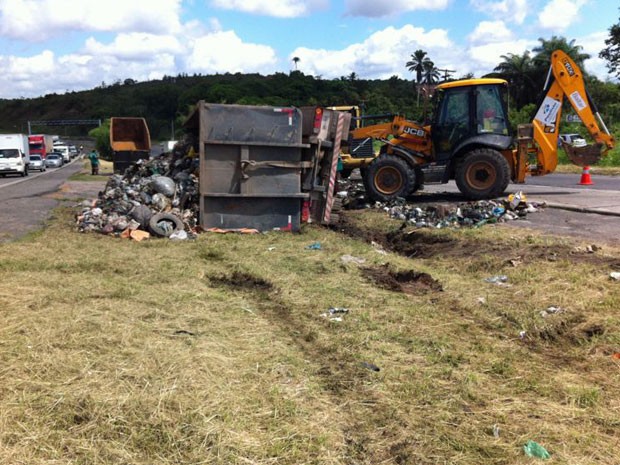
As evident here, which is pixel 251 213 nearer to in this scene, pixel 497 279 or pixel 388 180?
pixel 388 180

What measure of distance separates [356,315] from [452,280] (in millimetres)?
1754

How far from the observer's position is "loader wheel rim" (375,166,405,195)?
12.4 m

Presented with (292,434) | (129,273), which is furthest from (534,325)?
(129,273)

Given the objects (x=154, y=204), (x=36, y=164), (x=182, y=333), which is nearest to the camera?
Answer: (x=182, y=333)

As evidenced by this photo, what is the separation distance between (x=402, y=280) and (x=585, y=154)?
854 centimetres

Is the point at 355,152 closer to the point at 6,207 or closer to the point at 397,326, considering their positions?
the point at 6,207

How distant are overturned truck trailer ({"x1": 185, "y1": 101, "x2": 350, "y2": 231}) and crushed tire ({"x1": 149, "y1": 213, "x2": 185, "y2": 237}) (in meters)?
0.45

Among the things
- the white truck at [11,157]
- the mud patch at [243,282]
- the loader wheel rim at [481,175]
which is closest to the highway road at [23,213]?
the mud patch at [243,282]

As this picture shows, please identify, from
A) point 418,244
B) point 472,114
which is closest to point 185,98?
point 472,114

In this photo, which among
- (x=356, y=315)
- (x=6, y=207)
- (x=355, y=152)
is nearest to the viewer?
(x=356, y=315)

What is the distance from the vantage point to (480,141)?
1175cm

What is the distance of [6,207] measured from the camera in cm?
1377

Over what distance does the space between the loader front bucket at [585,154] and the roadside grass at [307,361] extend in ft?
21.8

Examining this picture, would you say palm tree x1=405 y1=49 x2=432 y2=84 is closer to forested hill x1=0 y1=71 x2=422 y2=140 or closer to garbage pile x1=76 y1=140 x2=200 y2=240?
forested hill x1=0 y1=71 x2=422 y2=140
